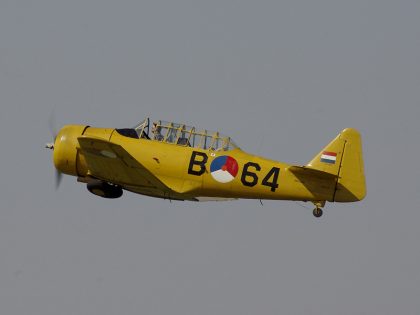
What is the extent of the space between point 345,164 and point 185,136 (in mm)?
3766

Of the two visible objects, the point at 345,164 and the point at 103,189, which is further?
the point at 103,189

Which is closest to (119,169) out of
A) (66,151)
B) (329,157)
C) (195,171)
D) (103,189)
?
(103,189)

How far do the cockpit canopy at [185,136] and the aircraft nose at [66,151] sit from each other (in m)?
1.50

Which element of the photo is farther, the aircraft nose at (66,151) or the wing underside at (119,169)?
the aircraft nose at (66,151)

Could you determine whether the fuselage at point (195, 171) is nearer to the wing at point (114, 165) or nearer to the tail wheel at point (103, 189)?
the wing at point (114, 165)

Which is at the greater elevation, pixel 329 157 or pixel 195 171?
pixel 329 157

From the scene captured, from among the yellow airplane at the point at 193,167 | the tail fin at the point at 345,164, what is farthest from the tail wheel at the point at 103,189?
the tail fin at the point at 345,164

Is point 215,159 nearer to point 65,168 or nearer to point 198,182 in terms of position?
point 198,182

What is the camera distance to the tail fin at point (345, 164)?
3825 centimetres

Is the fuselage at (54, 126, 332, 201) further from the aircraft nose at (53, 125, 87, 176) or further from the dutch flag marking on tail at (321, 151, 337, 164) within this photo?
the dutch flag marking on tail at (321, 151, 337, 164)

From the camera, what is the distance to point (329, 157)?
3847 cm

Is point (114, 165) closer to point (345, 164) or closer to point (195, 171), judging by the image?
point (195, 171)

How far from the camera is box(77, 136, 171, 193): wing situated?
124 feet

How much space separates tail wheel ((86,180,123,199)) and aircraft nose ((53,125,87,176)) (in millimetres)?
528
